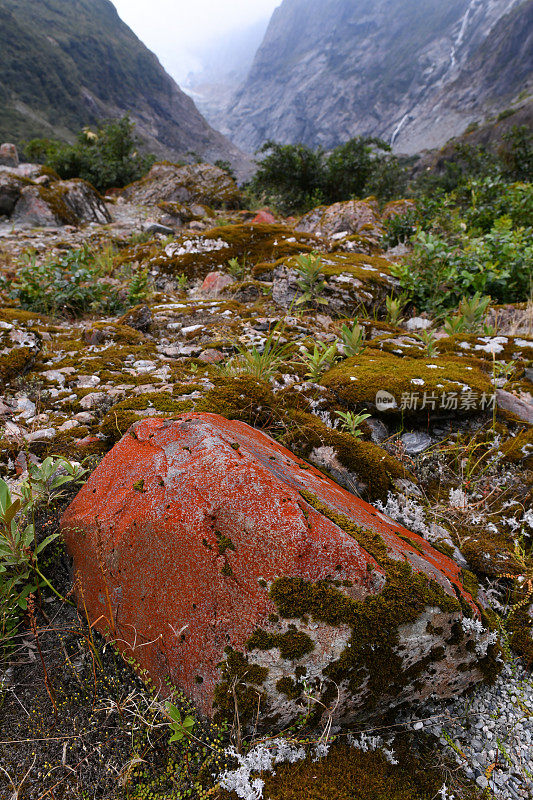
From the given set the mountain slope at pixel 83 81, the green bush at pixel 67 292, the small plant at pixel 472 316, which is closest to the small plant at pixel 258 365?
the small plant at pixel 472 316

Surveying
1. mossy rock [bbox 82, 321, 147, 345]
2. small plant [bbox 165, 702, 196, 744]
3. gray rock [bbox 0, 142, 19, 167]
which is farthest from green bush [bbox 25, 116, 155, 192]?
small plant [bbox 165, 702, 196, 744]

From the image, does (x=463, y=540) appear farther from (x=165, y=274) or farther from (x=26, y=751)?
(x=165, y=274)

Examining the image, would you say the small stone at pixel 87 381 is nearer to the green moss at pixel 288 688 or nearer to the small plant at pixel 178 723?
the small plant at pixel 178 723

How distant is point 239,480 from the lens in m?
1.70

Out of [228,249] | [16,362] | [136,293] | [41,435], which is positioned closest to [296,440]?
[41,435]

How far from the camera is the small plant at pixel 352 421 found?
2795mm

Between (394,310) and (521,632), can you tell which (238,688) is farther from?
(394,310)

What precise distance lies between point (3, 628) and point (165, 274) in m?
7.29

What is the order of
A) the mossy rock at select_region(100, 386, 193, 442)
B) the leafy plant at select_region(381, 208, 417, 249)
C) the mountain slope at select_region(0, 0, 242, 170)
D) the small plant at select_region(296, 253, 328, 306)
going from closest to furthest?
1. the mossy rock at select_region(100, 386, 193, 442)
2. the small plant at select_region(296, 253, 328, 306)
3. the leafy plant at select_region(381, 208, 417, 249)
4. the mountain slope at select_region(0, 0, 242, 170)

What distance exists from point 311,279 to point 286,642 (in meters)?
5.25

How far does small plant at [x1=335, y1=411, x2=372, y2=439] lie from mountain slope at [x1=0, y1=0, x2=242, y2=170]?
72.6m

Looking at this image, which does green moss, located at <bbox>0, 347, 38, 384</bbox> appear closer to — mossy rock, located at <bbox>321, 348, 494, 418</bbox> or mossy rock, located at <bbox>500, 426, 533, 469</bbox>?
mossy rock, located at <bbox>321, 348, 494, 418</bbox>

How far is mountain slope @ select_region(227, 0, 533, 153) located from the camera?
101m

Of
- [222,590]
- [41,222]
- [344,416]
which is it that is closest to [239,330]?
[344,416]
